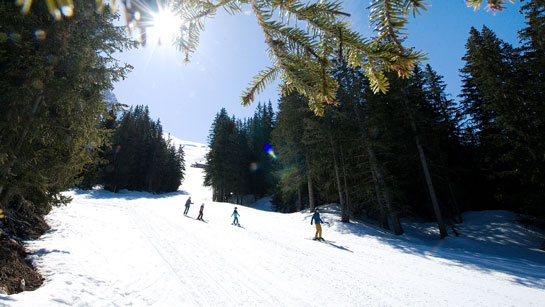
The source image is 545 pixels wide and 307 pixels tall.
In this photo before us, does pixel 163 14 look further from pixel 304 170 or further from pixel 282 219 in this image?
pixel 304 170

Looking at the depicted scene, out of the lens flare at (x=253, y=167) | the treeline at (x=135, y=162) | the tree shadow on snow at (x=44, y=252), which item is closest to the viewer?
the tree shadow on snow at (x=44, y=252)

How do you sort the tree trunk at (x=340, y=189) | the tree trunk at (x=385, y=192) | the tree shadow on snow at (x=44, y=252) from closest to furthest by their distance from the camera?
the tree shadow on snow at (x=44, y=252) → the tree trunk at (x=385, y=192) → the tree trunk at (x=340, y=189)

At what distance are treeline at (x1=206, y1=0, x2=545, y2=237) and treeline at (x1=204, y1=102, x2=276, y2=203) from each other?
1635cm

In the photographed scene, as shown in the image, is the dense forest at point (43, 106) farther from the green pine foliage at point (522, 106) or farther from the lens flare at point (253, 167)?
the lens flare at point (253, 167)

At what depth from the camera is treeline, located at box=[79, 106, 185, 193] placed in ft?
127

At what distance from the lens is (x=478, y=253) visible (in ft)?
41.7

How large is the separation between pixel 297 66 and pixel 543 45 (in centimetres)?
1915

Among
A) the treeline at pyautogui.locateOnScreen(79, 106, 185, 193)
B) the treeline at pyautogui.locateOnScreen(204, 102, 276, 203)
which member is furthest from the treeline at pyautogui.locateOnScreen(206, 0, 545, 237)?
the treeline at pyautogui.locateOnScreen(79, 106, 185, 193)

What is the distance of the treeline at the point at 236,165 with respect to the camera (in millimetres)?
39094

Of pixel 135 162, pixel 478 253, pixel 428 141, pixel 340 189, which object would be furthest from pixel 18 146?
pixel 135 162

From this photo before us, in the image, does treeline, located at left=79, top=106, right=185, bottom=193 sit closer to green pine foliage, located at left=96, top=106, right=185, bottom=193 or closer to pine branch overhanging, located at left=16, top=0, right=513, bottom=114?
green pine foliage, located at left=96, top=106, right=185, bottom=193

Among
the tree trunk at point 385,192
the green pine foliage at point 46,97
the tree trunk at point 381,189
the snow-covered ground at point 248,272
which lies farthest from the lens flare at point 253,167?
the green pine foliage at point 46,97

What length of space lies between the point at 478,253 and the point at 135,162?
47783mm

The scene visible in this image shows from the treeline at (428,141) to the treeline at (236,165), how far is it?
1635cm
